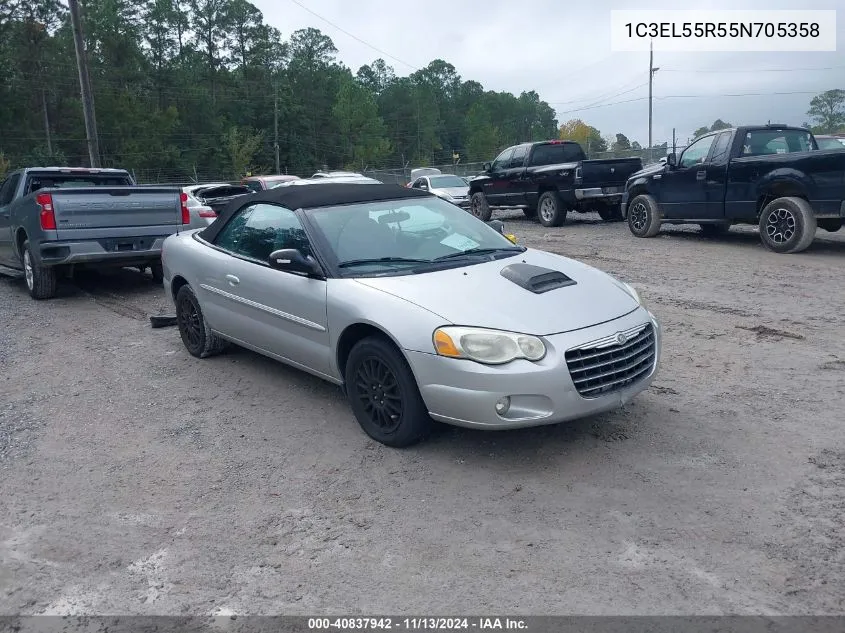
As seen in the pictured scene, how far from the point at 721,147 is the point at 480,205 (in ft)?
25.8

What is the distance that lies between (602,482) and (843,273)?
7.46 meters

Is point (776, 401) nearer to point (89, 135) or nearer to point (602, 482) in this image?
point (602, 482)

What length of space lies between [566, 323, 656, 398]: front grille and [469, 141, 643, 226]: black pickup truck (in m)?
12.0

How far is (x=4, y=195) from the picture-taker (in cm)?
1106

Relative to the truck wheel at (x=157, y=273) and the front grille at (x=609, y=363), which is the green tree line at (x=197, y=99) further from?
the front grille at (x=609, y=363)

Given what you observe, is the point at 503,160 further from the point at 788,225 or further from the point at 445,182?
the point at 788,225

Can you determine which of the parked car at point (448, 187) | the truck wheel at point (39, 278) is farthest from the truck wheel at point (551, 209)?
the truck wheel at point (39, 278)

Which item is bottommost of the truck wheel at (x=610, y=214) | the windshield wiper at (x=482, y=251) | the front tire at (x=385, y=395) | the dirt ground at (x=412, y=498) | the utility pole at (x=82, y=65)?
the dirt ground at (x=412, y=498)

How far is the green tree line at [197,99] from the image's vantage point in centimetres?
5816

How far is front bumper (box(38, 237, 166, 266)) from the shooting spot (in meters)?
9.21

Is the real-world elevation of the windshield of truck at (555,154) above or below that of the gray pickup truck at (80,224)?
above

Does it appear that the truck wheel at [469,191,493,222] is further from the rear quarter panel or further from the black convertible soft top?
the black convertible soft top

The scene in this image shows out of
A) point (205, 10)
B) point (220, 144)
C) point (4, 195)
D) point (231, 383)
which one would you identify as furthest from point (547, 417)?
point (205, 10)

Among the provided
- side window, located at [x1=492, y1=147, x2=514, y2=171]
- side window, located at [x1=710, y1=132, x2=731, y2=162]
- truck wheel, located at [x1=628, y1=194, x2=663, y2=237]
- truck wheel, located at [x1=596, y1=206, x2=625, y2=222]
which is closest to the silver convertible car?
side window, located at [x1=710, y1=132, x2=731, y2=162]
